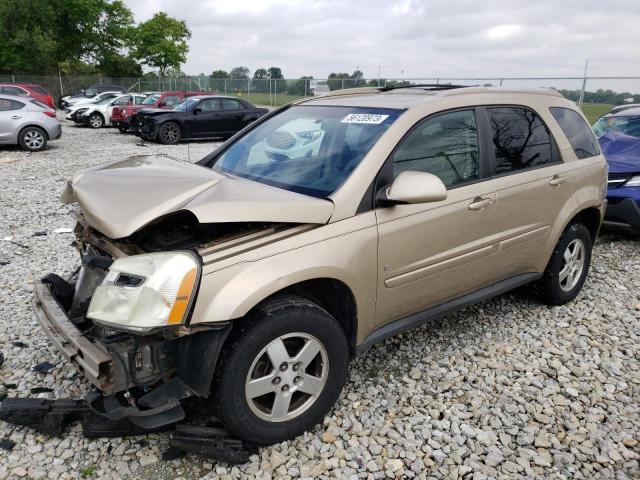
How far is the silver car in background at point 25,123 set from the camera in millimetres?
13008

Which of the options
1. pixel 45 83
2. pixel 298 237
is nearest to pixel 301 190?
pixel 298 237

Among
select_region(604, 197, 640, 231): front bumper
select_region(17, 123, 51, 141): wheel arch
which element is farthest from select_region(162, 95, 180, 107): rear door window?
select_region(604, 197, 640, 231): front bumper

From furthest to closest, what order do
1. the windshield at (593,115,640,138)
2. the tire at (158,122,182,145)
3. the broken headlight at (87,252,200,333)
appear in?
the tire at (158,122,182,145) < the windshield at (593,115,640,138) < the broken headlight at (87,252,200,333)

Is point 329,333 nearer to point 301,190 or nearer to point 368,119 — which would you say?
point 301,190

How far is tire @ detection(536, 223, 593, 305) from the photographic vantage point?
4.23 metres

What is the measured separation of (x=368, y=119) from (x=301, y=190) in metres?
0.69

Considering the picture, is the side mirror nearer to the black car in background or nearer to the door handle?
the door handle

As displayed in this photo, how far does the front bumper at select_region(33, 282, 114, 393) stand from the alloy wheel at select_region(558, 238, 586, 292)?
12.1 feet

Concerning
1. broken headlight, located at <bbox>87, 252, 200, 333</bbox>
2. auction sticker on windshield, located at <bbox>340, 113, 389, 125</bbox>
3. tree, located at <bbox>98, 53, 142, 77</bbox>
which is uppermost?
tree, located at <bbox>98, 53, 142, 77</bbox>

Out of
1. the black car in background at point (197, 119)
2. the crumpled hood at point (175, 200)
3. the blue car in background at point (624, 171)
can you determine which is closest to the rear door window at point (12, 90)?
the black car in background at point (197, 119)

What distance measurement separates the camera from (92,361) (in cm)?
226

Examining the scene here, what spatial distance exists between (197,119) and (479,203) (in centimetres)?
1456

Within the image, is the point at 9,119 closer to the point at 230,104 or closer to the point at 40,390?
the point at 230,104

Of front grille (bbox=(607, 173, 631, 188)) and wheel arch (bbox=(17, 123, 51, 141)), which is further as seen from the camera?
wheel arch (bbox=(17, 123, 51, 141))
